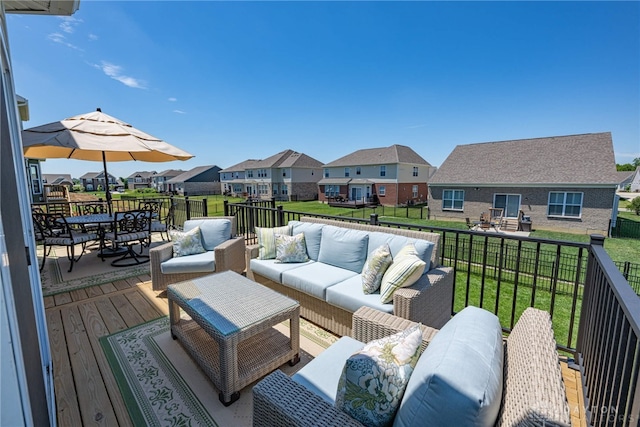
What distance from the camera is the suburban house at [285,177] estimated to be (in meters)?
33.0

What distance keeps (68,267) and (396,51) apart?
41.5ft

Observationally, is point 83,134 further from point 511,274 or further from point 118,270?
point 511,274

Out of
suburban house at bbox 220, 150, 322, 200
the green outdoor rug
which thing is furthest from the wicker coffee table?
suburban house at bbox 220, 150, 322, 200

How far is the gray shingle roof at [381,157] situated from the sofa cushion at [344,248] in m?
22.0

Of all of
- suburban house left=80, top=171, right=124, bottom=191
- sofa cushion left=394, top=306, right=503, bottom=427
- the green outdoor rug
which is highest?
suburban house left=80, top=171, right=124, bottom=191

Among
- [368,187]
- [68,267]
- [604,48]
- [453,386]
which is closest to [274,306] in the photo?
[453,386]

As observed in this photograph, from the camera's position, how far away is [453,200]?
17.5m

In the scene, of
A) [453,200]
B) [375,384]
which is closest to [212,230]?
[375,384]

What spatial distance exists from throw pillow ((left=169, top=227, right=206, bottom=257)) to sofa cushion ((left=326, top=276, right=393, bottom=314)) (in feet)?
7.93

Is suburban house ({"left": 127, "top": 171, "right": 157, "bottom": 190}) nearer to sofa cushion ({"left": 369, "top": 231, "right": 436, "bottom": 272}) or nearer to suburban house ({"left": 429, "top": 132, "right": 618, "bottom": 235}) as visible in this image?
suburban house ({"left": 429, "top": 132, "right": 618, "bottom": 235})

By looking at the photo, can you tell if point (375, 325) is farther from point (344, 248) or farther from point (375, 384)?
point (344, 248)

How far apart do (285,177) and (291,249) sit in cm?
3046

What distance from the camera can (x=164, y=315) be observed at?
333cm

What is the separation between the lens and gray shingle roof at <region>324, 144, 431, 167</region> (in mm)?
24812
